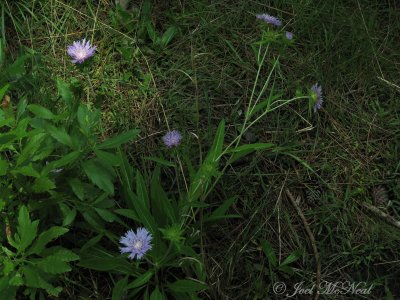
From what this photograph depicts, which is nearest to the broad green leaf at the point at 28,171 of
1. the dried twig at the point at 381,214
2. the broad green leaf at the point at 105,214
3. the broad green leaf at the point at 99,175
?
the broad green leaf at the point at 99,175

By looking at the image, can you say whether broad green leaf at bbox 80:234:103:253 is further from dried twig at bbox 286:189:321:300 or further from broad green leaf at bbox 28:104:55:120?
dried twig at bbox 286:189:321:300

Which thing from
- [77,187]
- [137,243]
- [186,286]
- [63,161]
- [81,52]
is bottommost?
[186,286]

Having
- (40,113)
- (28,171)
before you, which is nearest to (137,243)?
(28,171)

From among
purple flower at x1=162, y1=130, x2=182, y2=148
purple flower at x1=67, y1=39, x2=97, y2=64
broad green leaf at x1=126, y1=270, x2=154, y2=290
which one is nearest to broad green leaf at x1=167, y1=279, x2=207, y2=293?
broad green leaf at x1=126, y1=270, x2=154, y2=290

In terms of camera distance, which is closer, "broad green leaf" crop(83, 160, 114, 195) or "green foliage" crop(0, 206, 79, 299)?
"green foliage" crop(0, 206, 79, 299)

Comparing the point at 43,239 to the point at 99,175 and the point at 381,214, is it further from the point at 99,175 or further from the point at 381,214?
the point at 381,214

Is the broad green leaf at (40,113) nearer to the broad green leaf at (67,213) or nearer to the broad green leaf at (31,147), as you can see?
the broad green leaf at (31,147)

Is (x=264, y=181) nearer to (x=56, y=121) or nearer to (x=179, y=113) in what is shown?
(x=179, y=113)
